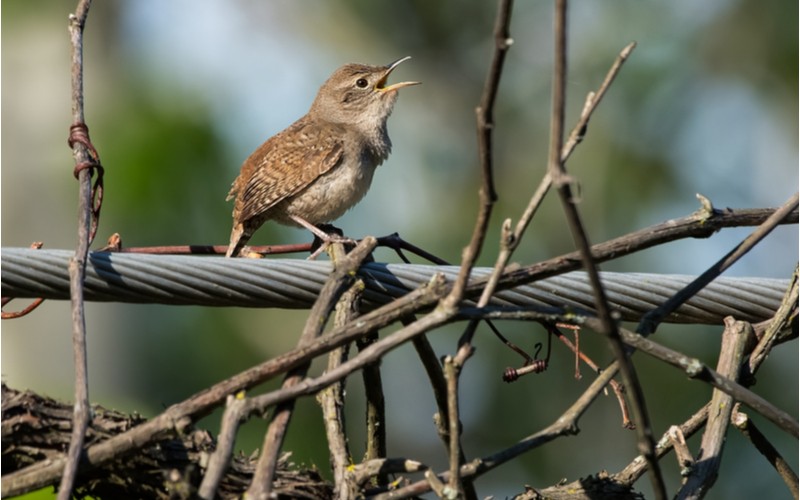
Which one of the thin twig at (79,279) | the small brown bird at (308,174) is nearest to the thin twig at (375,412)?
the thin twig at (79,279)

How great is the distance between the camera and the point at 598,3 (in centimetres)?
1997

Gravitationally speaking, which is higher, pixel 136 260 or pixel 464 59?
pixel 464 59

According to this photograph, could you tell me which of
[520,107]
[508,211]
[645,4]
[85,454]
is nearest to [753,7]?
[645,4]

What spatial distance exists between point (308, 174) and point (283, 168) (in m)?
0.14

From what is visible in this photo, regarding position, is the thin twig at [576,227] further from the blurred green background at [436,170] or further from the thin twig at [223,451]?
the blurred green background at [436,170]

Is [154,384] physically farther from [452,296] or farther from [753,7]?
[452,296]

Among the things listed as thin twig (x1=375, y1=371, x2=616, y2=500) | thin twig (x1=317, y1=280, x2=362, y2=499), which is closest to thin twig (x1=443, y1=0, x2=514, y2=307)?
thin twig (x1=375, y1=371, x2=616, y2=500)

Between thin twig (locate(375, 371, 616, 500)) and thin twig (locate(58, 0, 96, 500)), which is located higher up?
thin twig (locate(58, 0, 96, 500))

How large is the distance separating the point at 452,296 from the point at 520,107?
56.8 feet

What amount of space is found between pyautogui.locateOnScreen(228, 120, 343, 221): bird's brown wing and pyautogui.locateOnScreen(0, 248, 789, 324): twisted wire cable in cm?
285

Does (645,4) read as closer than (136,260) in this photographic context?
No

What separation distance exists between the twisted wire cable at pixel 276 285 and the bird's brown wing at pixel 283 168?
112 inches

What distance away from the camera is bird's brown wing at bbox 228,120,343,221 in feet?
19.4

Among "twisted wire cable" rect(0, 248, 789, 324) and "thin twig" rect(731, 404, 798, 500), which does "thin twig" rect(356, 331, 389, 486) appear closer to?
"twisted wire cable" rect(0, 248, 789, 324)
